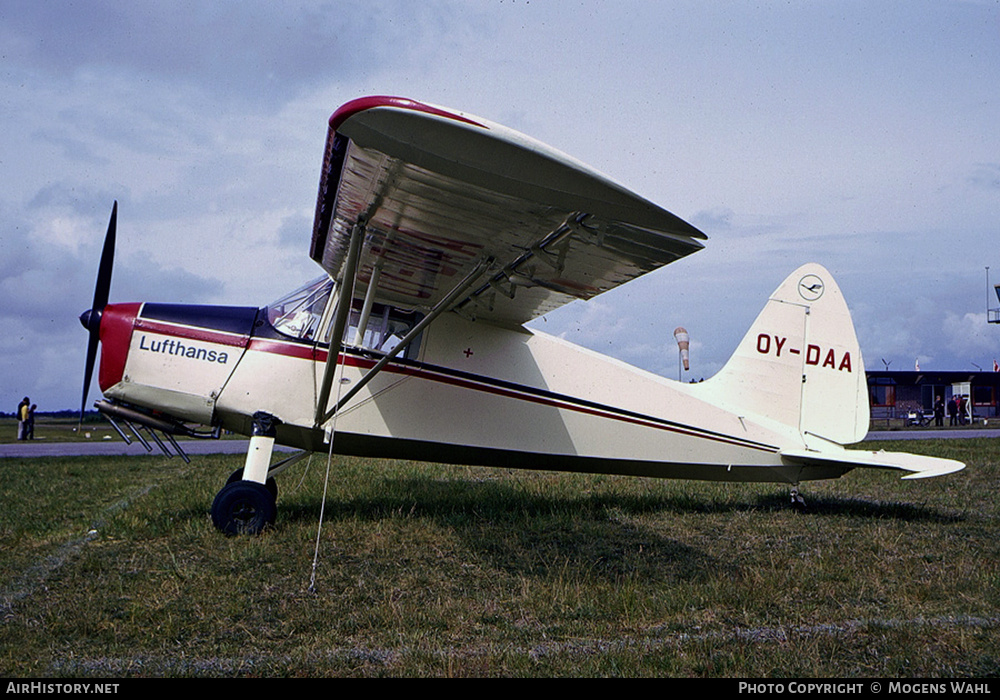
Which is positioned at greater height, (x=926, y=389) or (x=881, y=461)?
(x=926, y=389)

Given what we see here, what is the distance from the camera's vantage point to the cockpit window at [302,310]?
713cm

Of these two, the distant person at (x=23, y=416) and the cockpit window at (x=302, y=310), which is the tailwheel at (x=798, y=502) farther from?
the distant person at (x=23, y=416)

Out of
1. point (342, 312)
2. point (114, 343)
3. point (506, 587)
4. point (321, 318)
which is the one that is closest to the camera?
point (506, 587)

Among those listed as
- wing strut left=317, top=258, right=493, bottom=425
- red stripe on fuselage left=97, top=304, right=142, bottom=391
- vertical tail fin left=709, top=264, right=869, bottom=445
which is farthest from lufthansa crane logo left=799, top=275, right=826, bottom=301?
red stripe on fuselage left=97, top=304, right=142, bottom=391

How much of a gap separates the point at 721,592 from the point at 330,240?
160 inches

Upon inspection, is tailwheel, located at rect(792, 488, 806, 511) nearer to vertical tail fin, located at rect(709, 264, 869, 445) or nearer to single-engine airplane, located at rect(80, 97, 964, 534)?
single-engine airplane, located at rect(80, 97, 964, 534)

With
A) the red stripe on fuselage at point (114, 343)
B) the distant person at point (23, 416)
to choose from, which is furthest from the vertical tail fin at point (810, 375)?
the distant person at point (23, 416)

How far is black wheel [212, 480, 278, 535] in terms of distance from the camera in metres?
6.20

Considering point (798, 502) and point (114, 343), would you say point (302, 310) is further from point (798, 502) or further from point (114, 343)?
point (798, 502)

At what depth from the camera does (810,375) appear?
8531 millimetres

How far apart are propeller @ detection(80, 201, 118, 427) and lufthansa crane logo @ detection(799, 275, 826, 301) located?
7.35m

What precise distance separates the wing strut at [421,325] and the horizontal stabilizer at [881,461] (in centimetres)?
436

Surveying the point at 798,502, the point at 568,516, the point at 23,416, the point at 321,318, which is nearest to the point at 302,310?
the point at 321,318

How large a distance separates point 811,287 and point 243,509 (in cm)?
647
